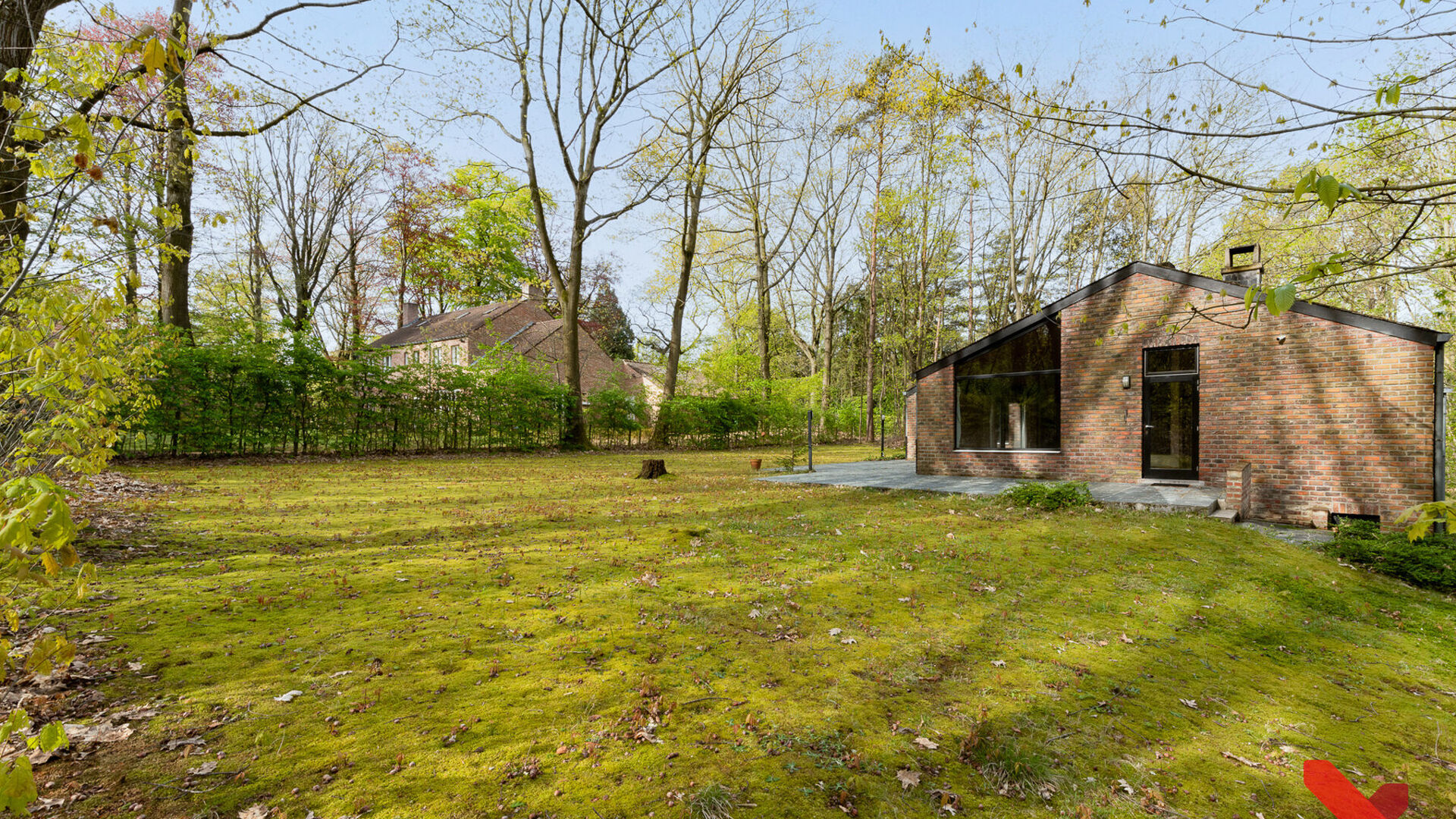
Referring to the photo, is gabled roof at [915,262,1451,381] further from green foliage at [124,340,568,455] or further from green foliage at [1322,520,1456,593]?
green foliage at [124,340,568,455]

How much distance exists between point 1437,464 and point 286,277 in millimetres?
34035

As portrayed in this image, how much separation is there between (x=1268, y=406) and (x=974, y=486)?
4.62 metres

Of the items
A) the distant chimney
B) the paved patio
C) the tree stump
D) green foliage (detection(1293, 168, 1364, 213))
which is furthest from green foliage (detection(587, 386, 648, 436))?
green foliage (detection(1293, 168, 1364, 213))

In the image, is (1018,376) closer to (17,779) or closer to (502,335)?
(17,779)

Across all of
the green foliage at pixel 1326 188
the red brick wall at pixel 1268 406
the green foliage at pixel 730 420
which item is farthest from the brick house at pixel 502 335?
the green foliage at pixel 1326 188

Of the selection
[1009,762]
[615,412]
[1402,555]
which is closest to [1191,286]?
[1402,555]

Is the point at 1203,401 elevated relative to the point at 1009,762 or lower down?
elevated

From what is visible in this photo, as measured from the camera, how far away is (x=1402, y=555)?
638 centimetres

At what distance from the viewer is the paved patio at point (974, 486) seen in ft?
29.0

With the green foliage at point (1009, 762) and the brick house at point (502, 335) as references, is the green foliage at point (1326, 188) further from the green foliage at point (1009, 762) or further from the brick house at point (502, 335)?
the brick house at point (502, 335)

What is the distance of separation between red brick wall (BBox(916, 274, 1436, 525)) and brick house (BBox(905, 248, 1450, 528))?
18 millimetres

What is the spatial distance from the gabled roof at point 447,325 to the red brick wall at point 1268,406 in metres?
24.2

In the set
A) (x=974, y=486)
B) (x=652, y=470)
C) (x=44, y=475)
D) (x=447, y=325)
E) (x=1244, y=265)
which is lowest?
(x=974, y=486)

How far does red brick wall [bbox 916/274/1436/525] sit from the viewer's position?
8648 millimetres
